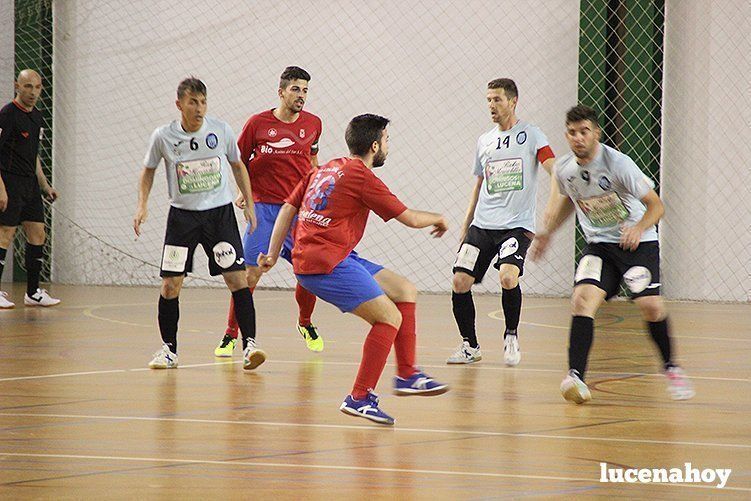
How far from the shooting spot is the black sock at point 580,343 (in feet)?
17.8

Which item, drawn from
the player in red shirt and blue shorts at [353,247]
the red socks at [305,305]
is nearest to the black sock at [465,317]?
the red socks at [305,305]

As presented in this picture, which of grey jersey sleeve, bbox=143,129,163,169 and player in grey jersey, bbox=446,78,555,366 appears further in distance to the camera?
player in grey jersey, bbox=446,78,555,366

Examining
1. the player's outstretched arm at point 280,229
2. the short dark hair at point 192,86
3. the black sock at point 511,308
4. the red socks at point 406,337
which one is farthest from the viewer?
the black sock at point 511,308

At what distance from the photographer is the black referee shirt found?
408 inches

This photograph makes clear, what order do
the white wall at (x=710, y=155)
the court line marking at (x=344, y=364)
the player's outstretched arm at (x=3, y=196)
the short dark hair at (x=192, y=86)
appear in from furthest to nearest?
1. the white wall at (x=710, y=155)
2. the player's outstretched arm at (x=3, y=196)
3. the short dark hair at (x=192, y=86)
4. the court line marking at (x=344, y=364)

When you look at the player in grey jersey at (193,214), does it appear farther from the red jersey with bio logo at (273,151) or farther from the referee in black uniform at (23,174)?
the referee in black uniform at (23,174)

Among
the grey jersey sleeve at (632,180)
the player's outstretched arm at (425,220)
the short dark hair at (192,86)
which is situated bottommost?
the player's outstretched arm at (425,220)

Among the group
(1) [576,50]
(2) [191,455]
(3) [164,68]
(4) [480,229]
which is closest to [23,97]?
(3) [164,68]

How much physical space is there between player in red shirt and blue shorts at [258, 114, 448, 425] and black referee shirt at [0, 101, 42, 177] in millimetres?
5943

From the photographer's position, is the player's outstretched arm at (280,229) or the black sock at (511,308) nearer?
the player's outstretched arm at (280,229)

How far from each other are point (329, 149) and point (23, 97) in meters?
4.25

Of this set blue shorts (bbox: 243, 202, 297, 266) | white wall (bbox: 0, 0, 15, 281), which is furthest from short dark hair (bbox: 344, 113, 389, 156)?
white wall (bbox: 0, 0, 15, 281)

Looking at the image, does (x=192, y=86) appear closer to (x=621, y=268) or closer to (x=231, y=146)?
(x=231, y=146)
